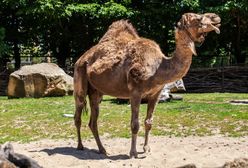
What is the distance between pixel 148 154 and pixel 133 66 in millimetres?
1381

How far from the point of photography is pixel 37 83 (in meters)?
17.9

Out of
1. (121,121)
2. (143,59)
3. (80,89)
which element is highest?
(143,59)

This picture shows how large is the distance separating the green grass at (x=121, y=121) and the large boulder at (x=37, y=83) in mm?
3569

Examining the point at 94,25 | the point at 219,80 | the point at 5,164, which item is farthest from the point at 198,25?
the point at 94,25

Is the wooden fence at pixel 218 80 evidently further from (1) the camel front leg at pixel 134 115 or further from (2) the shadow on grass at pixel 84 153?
(1) the camel front leg at pixel 134 115

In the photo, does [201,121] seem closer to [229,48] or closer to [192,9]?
[192,9]

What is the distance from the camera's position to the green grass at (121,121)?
9.67 m

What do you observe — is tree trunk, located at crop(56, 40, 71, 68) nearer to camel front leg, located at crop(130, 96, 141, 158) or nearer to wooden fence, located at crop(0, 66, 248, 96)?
wooden fence, located at crop(0, 66, 248, 96)

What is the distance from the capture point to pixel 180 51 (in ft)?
22.4

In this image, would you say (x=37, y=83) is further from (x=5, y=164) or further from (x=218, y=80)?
(x=5, y=164)

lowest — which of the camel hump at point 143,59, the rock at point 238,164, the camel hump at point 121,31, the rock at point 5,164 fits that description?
the rock at point 238,164

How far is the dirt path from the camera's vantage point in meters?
6.66

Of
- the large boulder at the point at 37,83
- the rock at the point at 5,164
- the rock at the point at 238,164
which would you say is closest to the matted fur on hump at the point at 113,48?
the rock at the point at 238,164

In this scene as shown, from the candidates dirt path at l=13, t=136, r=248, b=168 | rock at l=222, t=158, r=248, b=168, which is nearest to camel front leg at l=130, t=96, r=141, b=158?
dirt path at l=13, t=136, r=248, b=168
